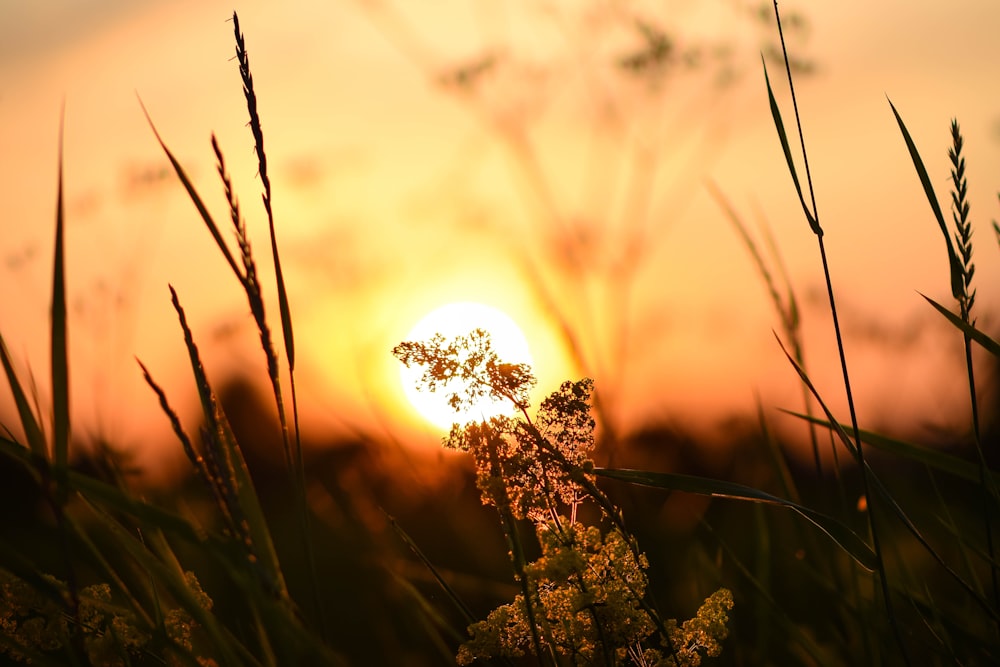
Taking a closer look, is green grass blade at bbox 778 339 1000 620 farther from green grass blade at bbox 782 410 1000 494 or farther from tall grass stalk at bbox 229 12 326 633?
tall grass stalk at bbox 229 12 326 633

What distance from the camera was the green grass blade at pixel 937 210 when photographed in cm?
148

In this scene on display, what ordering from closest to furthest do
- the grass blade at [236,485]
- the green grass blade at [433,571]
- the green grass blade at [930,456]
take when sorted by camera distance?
the grass blade at [236,485], the green grass blade at [433,571], the green grass blade at [930,456]

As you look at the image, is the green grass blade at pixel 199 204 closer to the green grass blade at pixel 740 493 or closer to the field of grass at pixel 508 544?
the field of grass at pixel 508 544

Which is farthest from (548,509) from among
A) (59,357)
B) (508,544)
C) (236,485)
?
(59,357)

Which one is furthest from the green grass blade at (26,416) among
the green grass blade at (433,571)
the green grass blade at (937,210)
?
the green grass blade at (937,210)

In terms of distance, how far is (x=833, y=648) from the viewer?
223cm


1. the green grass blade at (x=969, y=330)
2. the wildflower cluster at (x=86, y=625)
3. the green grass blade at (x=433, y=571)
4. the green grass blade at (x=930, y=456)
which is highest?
the green grass blade at (x=969, y=330)

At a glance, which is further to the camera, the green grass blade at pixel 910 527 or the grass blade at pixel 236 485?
the green grass blade at pixel 910 527

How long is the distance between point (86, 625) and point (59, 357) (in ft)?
1.74

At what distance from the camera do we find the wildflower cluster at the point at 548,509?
1.30 m

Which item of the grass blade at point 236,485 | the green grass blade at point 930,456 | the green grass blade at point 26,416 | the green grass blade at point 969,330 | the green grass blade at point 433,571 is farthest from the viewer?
the green grass blade at point 930,456

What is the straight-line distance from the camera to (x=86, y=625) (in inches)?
57.6

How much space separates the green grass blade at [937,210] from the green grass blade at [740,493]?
0.45 meters

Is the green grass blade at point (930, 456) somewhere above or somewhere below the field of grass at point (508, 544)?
above
